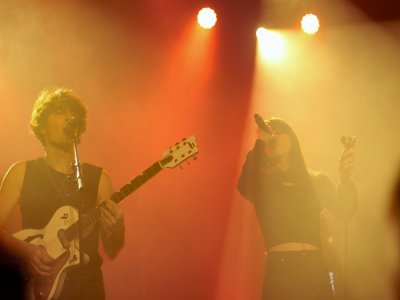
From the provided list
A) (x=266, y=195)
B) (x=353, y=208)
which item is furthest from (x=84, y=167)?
(x=353, y=208)

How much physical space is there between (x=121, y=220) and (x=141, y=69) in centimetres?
226

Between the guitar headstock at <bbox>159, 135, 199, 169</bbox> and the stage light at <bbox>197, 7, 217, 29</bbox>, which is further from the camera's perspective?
the stage light at <bbox>197, 7, 217, 29</bbox>

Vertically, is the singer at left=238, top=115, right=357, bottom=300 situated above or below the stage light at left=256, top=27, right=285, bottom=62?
below

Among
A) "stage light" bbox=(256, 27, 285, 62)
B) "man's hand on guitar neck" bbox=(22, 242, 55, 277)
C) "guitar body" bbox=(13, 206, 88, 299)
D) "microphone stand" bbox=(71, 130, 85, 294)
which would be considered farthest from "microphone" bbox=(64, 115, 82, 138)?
"stage light" bbox=(256, 27, 285, 62)

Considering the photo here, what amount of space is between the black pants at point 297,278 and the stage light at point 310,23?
2.87m

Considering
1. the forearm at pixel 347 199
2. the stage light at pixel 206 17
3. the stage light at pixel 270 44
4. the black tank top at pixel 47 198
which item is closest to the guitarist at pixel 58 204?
the black tank top at pixel 47 198

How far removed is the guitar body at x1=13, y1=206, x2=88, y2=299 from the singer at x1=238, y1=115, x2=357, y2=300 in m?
1.06

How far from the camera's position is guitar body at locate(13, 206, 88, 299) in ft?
11.8

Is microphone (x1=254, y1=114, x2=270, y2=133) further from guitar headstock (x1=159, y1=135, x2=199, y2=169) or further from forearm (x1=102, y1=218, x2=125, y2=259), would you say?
forearm (x1=102, y1=218, x2=125, y2=259)

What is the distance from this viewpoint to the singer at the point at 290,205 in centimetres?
352

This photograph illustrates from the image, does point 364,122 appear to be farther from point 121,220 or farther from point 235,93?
point 121,220

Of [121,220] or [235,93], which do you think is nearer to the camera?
[121,220]

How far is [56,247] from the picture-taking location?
370 cm

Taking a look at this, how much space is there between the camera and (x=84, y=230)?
3.70m
